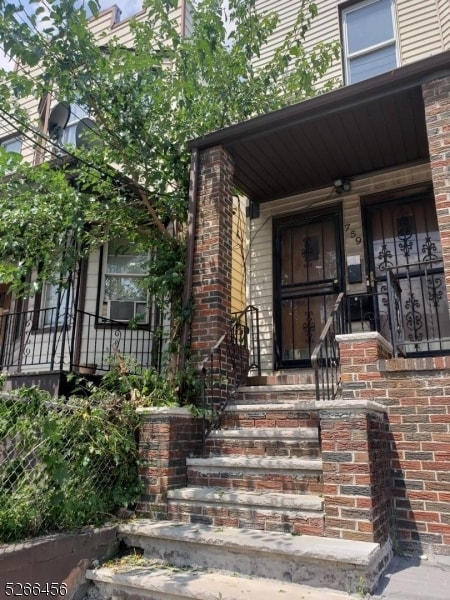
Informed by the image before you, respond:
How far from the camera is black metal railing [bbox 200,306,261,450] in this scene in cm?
415

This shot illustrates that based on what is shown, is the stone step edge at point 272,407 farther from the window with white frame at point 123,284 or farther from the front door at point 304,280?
the window with white frame at point 123,284

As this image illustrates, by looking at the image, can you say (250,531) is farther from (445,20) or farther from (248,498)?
(445,20)

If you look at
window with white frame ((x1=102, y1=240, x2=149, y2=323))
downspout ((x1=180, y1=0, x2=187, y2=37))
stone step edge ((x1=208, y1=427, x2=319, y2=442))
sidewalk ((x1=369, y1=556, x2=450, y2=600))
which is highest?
downspout ((x1=180, y1=0, x2=187, y2=37))

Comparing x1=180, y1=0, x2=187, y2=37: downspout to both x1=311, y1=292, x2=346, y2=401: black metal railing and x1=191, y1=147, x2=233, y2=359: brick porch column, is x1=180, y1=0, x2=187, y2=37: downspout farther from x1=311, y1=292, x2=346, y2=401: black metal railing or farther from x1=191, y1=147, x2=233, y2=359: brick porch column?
x1=311, y1=292, x2=346, y2=401: black metal railing

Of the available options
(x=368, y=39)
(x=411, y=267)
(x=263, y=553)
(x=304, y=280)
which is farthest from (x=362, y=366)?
(x=368, y=39)

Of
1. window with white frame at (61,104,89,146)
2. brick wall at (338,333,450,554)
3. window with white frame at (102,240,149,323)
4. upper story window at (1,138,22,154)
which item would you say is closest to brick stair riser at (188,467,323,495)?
brick wall at (338,333,450,554)

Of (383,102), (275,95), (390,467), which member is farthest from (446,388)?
(275,95)

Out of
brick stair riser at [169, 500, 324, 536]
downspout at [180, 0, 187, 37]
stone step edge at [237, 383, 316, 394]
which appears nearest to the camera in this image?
brick stair riser at [169, 500, 324, 536]

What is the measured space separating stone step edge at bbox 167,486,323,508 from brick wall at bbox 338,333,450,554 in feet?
2.34

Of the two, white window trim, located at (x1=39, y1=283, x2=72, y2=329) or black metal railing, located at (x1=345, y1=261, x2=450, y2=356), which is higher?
white window trim, located at (x1=39, y1=283, x2=72, y2=329)

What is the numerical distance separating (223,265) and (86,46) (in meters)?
2.91

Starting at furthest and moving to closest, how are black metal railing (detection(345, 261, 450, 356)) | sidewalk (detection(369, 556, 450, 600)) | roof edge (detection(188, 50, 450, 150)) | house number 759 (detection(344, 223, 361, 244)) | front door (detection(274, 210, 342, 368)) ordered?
front door (detection(274, 210, 342, 368)) → house number 759 (detection(344, 223, 361, 244)) → black metal railing (detection(345, 261, 450, 356)) → roof edge (detection(188, 50, 450, 150)) → sidewalk (detection(369, 556, 450, 600))

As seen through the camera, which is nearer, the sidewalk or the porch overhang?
the sidewalk

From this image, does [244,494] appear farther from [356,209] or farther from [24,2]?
[24,2]
